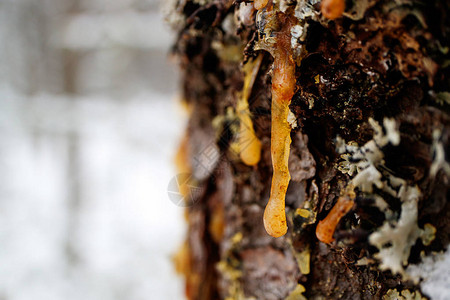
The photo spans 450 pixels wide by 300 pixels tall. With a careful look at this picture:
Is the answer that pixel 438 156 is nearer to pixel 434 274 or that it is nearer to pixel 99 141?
pixel 434 274

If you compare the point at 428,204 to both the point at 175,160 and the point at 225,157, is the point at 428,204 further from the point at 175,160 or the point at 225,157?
the point at 175,160

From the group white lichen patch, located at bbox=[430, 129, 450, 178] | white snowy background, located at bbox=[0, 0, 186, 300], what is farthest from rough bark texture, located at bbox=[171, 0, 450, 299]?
white snowy background, located at bbox=[0, 0, 186, 300]

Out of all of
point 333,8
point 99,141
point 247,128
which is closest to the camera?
point 333,8

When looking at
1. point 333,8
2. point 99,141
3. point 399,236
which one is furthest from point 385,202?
point 99,141

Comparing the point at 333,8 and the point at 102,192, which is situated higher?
the point at 102,192

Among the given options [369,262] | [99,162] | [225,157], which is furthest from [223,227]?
[99,162]

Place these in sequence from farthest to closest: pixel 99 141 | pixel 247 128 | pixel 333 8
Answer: pixel 99 141
pixel 247 128
pixel 333 8

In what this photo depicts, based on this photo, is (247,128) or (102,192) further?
(102,192)
